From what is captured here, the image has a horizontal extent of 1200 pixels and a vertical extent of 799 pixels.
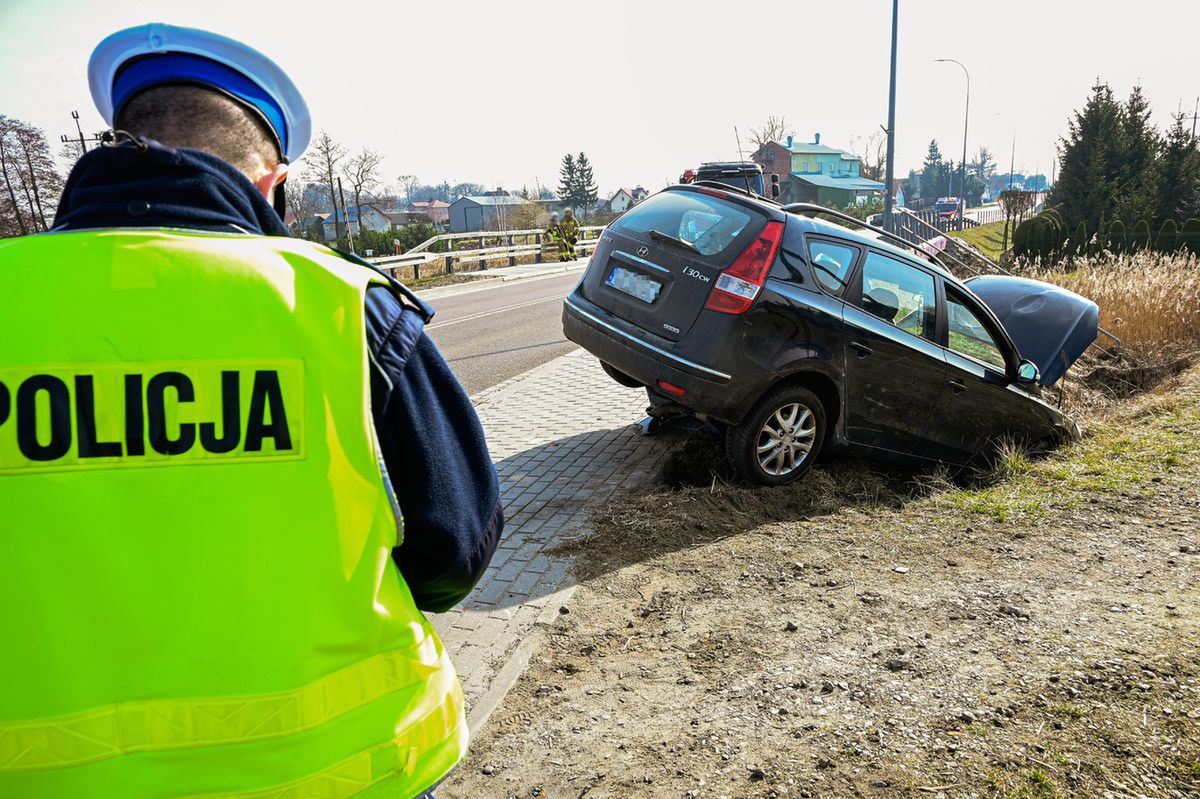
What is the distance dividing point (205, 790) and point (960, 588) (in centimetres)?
364

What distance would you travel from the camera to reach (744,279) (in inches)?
206

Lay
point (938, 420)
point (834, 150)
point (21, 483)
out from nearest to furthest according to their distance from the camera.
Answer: point (21, 483)
point (938, 420)
point (834, 150)

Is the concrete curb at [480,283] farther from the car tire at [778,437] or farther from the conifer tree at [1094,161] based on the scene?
the conifer tree at [1094,161]

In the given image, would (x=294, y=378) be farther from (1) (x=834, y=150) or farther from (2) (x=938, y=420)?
(1) (x=834, y=150)

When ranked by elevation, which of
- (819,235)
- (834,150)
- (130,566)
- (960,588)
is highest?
(834,150)

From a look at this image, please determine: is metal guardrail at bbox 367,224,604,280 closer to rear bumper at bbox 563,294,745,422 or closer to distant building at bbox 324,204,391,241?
rear bumper at bbox 563,294,745,422

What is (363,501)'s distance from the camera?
1275 millimetres

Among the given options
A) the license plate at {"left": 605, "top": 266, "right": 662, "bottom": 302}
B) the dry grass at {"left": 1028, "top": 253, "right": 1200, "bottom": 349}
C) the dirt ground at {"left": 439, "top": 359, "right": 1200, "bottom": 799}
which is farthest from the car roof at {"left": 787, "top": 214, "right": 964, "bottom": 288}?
the dry grass at {"left": 1028, "top": 253, "right": 1200, "bottom": 349}

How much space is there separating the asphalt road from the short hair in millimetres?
7578

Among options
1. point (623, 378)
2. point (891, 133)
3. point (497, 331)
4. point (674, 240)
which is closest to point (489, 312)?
point (497, 331)

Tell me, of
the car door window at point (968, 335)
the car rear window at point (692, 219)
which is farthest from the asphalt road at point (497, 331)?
the car door window at point (968, 335)

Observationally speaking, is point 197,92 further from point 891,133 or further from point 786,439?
point 891,133

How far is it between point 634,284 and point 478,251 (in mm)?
23252

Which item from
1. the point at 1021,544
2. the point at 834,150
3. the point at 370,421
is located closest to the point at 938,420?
the point at 1021,544
